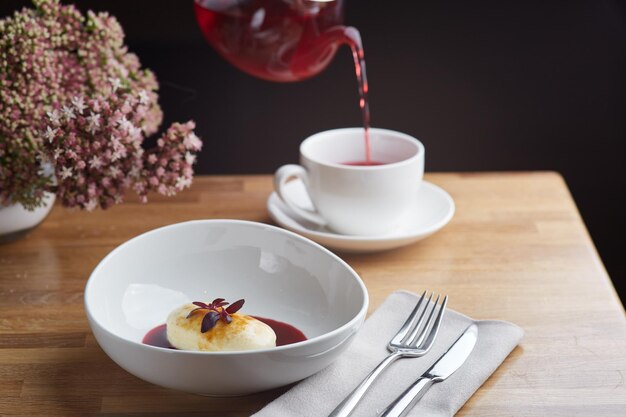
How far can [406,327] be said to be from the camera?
0.88m

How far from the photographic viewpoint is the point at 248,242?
0.97 metres

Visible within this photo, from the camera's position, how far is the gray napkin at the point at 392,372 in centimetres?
75

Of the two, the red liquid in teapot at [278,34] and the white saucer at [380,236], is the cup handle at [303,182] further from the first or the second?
the red liquid in teapot at [278,34]

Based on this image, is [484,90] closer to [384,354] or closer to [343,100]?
[343,100]

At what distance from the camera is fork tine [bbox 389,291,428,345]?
86cm

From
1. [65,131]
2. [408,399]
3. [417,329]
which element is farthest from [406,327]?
[65,131]

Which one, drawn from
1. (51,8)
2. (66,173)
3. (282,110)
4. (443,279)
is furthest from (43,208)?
(282,110)

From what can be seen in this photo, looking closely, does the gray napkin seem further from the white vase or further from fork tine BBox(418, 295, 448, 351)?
the white vase

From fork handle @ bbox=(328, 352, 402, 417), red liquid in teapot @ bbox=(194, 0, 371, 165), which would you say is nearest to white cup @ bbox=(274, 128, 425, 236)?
red liquid in teapot @ bbox=(194, 0, 371, 165)

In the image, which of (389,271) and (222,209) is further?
Answer: (222,209)

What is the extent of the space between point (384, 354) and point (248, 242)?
24 cm

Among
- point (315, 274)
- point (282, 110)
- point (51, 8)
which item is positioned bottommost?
point (282, 110)

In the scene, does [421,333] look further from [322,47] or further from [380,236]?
[322,47]

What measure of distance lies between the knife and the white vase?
591 millimetres
